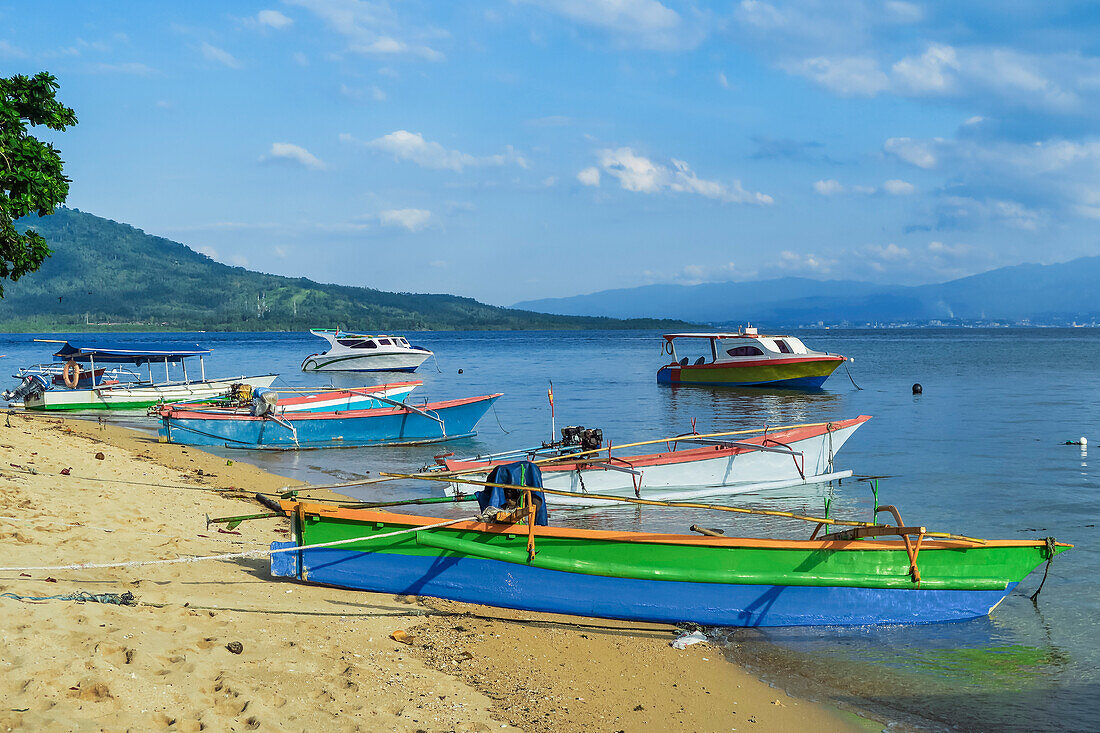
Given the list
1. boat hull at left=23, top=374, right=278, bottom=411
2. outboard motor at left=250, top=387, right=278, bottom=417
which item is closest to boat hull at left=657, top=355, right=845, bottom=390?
boat hull at left=23, top=374, right=278, bottom=411

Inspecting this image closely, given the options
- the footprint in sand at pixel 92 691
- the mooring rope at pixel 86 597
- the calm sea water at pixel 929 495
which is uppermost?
the mooring rope at pixel 86 597

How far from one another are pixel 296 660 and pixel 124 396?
2677cm

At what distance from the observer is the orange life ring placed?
3020 centimetres

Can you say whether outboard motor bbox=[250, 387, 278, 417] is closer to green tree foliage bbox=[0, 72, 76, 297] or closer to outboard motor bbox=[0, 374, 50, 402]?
green tree foliage bbox=[0, 72, 76, 297]

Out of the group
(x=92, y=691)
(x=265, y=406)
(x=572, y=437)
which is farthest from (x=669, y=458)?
(x=265, y=406)

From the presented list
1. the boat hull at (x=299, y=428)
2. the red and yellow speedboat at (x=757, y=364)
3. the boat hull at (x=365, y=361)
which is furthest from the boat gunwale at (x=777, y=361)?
the boat hull at (x=365, y=361)

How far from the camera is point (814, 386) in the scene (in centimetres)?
3984

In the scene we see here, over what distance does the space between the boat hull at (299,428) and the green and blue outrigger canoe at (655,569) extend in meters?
13.7

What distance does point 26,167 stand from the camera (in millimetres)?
13523

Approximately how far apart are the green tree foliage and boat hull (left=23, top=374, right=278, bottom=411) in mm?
13051

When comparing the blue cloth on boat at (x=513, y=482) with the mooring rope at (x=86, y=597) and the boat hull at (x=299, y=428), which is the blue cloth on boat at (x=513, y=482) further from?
the boat hull at (x=299, y=428)

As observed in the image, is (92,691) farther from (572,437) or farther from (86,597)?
(572,437)

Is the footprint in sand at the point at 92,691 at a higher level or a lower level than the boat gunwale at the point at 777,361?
lower

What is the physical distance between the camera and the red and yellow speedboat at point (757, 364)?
39.2 metres
